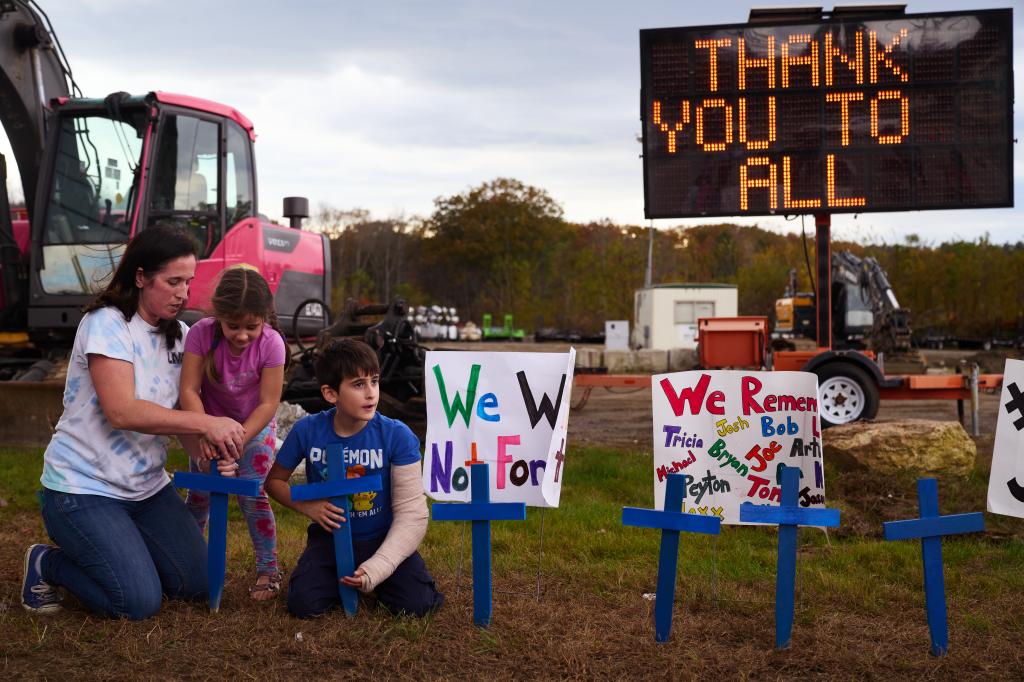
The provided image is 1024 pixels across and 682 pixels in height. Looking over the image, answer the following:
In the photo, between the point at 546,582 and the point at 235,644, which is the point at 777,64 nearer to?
the point at 546,582

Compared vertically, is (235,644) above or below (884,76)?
below

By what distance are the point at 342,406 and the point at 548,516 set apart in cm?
282

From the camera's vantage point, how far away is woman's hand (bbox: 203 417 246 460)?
4.30 m

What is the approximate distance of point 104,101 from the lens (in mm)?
10289

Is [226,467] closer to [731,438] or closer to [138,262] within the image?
[138,262]

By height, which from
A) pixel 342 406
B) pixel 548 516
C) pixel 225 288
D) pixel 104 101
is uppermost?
pixel 104 101

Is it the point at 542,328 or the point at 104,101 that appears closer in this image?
the point at 104,101

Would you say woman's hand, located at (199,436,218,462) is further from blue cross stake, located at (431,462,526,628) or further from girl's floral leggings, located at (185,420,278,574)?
blue cross stake, located at (431,462,526,628)

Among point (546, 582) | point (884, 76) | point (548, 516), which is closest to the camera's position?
point (546, 582)

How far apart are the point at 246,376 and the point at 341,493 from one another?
0.76m

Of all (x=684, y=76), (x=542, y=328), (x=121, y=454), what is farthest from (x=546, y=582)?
(x=542, y=328)

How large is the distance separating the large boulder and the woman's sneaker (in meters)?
5.77

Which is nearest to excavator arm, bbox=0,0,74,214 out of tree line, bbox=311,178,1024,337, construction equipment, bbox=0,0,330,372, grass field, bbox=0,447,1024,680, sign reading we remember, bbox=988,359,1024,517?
construction equipment, bbox=0,0,330,372

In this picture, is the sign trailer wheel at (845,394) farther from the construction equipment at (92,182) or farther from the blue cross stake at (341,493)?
the blue cross stake at (341,493)
